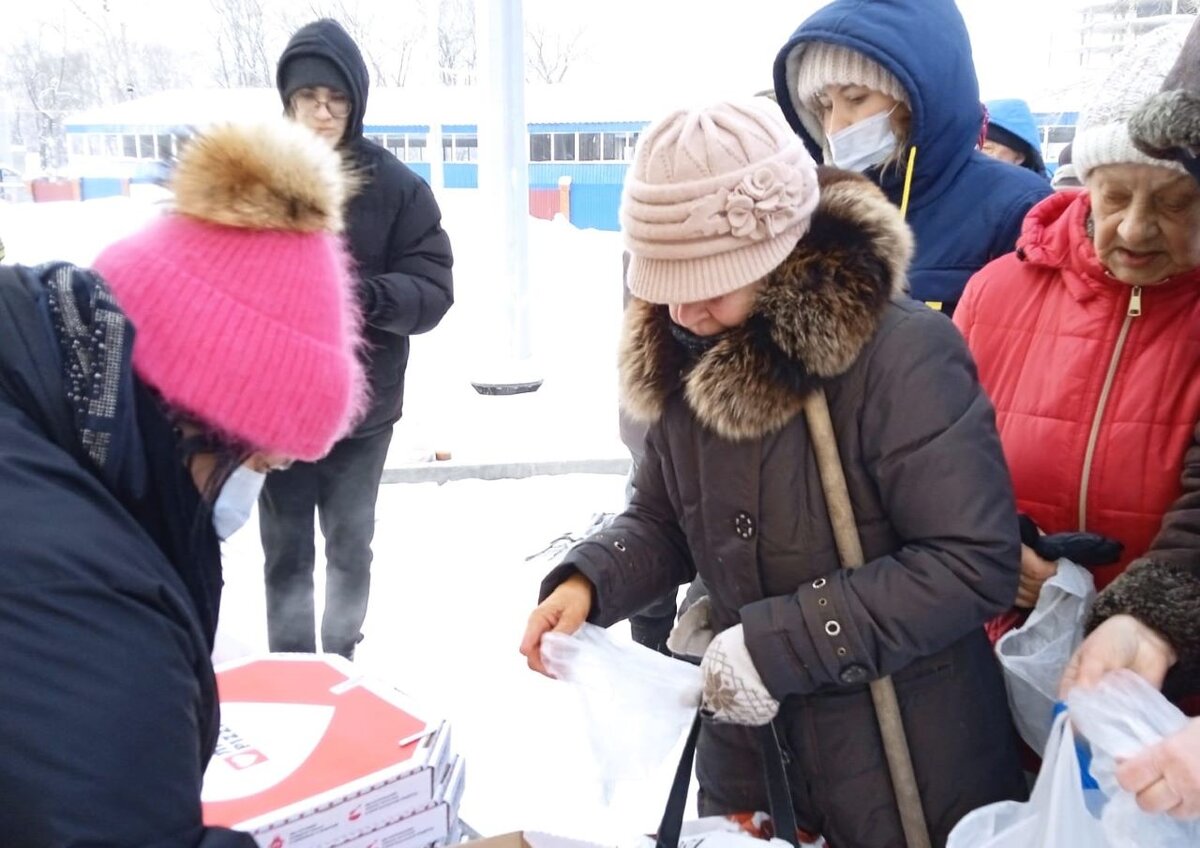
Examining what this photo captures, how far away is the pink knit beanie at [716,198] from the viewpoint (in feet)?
4.32

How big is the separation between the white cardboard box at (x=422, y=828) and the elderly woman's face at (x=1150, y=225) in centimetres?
162

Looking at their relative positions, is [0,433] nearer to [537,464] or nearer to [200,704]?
[200,704]

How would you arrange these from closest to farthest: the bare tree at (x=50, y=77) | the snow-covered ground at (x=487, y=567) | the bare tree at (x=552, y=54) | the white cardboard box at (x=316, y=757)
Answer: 1. the white cardboard box at (x=316, y=757)
2. the snow-covered ground at (x=487, y=567)
3. the bare tree at (x=50, y=77)
4. the bare tree at (x=552, y=54)

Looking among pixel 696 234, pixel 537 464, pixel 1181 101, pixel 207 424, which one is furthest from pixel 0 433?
pixel 537 464

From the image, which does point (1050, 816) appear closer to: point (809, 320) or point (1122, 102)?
point (809, 320)

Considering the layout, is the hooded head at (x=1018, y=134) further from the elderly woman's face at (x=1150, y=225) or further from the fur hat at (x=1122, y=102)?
the elderly woman's face at (x=1150, y=225)

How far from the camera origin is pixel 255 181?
3.62 ft

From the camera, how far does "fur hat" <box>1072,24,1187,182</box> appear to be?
1.52 meters

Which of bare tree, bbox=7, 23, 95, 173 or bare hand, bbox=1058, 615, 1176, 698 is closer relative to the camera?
bare hand, bbox=1058, 615, 1176, 698

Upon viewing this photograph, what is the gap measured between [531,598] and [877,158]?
249 centimetres

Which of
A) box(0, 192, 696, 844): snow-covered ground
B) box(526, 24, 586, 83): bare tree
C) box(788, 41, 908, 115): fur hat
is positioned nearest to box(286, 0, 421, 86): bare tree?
box(0, 192, 696, 844): snow-covered ground

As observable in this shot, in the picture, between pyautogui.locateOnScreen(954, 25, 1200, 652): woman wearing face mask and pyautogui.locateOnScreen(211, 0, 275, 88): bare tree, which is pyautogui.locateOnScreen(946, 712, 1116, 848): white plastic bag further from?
pyautogui.locateOnScreen(211, 0, 275, 88): bare tree

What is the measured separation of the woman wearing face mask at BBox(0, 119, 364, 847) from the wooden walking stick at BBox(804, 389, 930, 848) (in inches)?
25.5

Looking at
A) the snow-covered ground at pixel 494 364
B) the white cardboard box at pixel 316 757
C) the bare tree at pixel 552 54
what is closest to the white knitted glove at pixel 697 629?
the white cardboard box at pixel 316 757
